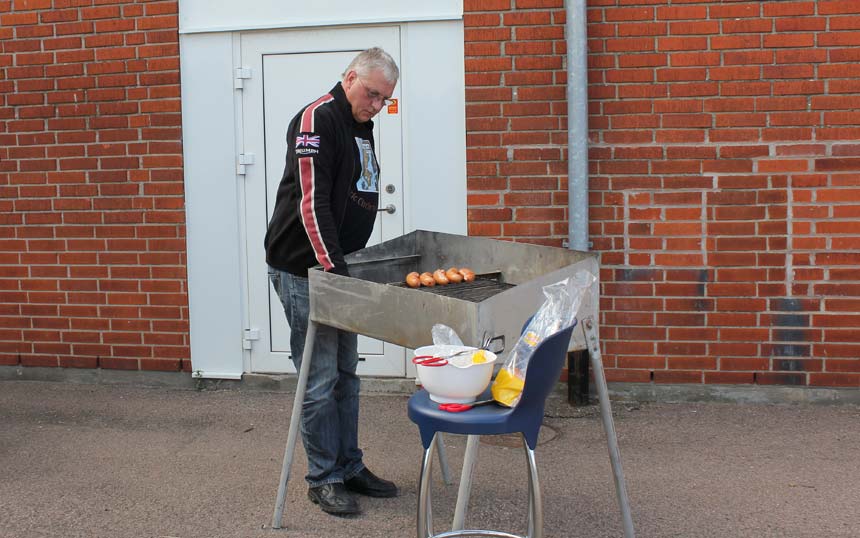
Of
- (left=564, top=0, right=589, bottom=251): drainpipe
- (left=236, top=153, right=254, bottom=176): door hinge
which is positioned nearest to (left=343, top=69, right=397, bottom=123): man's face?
(left=564, top=0, right=589, bottom=251): drainpipe

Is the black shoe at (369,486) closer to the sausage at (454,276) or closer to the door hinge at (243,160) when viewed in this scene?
the sausage at (454,276)

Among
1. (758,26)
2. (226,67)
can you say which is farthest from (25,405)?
(758,26)

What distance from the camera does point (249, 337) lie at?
6.57 m

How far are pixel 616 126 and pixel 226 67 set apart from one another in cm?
260

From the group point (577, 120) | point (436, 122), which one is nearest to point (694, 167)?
point (577, 120)

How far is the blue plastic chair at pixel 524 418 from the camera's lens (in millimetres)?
3197

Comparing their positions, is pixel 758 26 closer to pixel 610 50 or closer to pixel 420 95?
pixel 610 50

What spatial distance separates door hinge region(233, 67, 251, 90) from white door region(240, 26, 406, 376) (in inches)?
1.1

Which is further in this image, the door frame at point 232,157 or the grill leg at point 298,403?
the door frame at point 232,157

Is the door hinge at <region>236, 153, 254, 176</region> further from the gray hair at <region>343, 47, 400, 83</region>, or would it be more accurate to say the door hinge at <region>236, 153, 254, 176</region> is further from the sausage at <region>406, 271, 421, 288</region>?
the sausage at <region>406, 271, 421, 288</region>

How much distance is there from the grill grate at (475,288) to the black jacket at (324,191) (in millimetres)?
410

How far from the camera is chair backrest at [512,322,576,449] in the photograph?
3188 mm

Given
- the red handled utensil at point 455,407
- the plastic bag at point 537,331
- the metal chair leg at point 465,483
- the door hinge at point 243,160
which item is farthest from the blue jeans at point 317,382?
the door hinge at point 243,160

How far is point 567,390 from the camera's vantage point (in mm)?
6184
